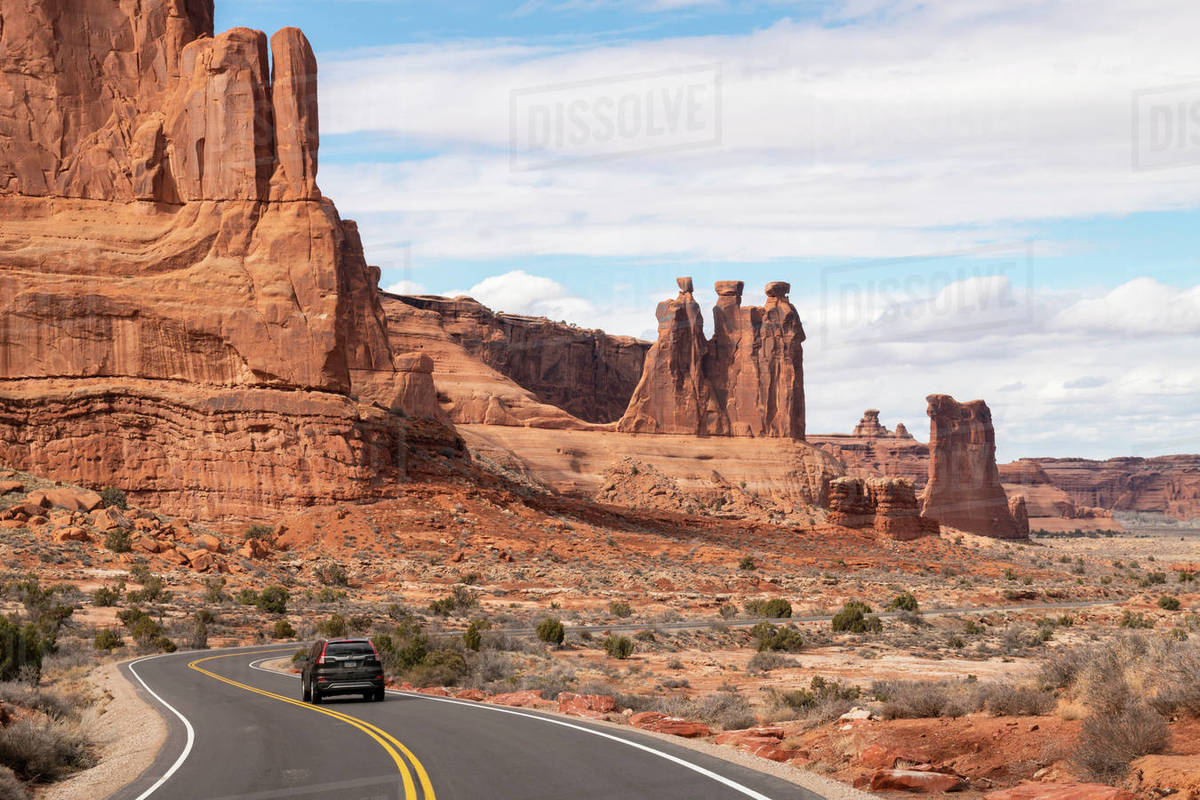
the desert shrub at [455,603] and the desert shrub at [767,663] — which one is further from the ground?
the desert shrub at [767,663]

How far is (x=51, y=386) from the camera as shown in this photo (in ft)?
179

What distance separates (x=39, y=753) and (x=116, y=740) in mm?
3037

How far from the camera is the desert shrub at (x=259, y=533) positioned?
52062mm

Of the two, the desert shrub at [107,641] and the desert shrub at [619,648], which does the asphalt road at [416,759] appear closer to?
the desert shrub at [619,648]

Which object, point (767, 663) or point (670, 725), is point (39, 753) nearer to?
point (670, 725)

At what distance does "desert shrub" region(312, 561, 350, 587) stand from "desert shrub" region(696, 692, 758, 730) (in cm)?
3207

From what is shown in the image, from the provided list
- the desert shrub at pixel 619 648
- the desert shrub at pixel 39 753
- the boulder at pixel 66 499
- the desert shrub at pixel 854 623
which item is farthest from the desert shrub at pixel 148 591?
the desert shrub at pixel 39 753

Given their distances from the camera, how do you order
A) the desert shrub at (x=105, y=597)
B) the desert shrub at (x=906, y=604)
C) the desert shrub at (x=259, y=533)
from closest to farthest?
the desert shrub at (x=105, y=597), the desert shrub at (x=906, y=604), the desert shrub at (x=259, y=533)

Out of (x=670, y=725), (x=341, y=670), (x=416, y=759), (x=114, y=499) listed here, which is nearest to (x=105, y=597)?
(x=114, y=499)

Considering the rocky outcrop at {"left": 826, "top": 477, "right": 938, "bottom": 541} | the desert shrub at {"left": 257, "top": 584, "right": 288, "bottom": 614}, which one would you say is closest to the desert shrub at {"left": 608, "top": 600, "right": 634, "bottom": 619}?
the desert shrub at {"left": 257, "top": 584, "right": 288, "bottom": 614}

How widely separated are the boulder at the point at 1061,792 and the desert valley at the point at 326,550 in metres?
0.05

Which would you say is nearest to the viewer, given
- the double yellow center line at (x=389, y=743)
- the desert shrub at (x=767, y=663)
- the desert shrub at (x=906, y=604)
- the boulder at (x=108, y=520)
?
the double yellow center line at (x=389, y=743)

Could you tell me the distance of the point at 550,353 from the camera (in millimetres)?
157625

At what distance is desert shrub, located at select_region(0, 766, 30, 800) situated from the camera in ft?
36.9
